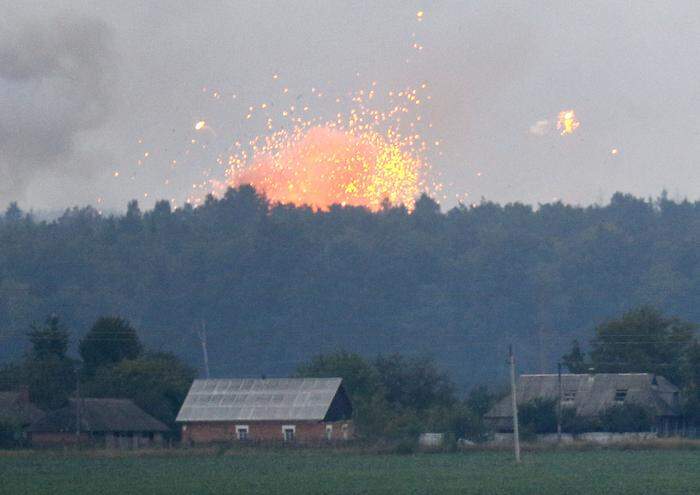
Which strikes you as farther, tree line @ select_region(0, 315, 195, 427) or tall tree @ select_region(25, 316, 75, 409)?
tall tree @ select_region(25, 316, 75, 409)

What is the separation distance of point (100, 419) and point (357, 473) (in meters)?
30.6

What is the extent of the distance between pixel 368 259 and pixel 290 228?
9991mm

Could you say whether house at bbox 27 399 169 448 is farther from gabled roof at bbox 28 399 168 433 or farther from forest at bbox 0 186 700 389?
forest at bbox 0 186 700 389

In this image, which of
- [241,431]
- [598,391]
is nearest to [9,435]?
[241,431]

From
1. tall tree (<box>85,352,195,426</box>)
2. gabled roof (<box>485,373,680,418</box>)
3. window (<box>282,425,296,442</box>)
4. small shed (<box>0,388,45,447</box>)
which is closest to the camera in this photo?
small shed (<box>0,388,45,447</box>)

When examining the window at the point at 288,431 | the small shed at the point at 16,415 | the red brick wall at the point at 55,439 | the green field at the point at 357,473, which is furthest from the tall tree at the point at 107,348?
the green field at the point at 357,473

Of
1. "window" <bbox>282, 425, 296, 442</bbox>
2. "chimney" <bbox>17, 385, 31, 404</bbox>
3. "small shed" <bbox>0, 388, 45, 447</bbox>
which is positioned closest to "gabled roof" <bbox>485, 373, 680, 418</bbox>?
"window" <bbox>282, 425, 296, 442</bbox>

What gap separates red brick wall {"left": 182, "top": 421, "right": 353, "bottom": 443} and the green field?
12633 mm

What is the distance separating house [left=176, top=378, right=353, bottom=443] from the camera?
85.6 metres

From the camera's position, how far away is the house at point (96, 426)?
80.6 m

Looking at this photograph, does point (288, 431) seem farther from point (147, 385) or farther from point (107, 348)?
point (107, 348)

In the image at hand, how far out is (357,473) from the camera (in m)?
54.7

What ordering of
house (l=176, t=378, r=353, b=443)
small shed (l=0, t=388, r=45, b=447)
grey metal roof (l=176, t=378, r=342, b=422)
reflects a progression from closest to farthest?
small shed (l=0, t=388, r=45, b=447)
house (l=176, t=378, r=353, b=443)
grey metal roof (l=176, t=378, r=342, b=422)

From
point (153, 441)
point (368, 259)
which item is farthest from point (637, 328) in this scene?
point (368, 259)
